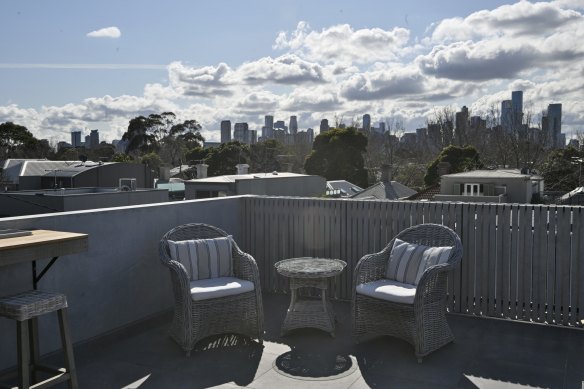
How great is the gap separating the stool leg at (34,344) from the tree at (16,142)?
48.6 meters

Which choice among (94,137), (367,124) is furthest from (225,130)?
(367,124)

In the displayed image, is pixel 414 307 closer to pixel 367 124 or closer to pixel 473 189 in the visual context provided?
pixel 473 189

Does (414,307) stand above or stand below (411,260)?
below

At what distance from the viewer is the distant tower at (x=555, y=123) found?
139 feet

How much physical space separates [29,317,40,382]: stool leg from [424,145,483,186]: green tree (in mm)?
31804

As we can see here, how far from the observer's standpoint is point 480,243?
538 centimetres

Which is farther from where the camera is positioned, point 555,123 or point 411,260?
point 555,123

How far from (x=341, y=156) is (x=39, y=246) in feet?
108

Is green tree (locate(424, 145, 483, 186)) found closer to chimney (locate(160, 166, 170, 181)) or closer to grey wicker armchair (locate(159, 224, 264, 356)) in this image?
chimney (locate(160, 166, 170, 181))

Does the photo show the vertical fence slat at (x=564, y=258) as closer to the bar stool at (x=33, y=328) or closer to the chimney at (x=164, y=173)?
the bar stool at (x=33, y=328)

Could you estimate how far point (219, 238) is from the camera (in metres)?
5.14

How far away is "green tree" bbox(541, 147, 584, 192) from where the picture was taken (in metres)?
30.2

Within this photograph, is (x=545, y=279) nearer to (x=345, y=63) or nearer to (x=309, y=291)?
(x=309, y=291)

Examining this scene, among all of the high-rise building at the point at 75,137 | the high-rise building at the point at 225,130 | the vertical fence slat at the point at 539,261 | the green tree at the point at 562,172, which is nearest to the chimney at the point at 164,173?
the green tree at the point at 562,172
